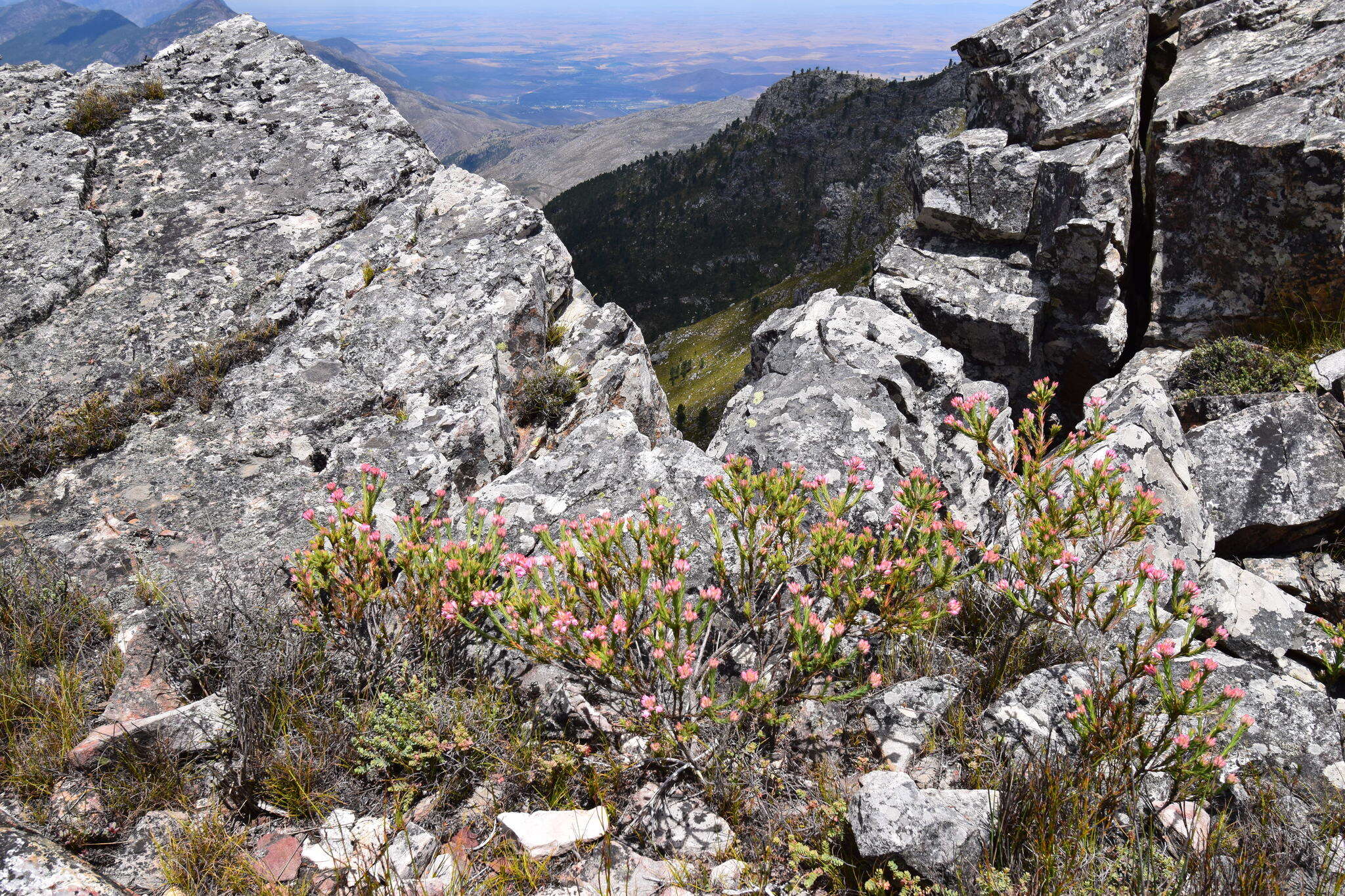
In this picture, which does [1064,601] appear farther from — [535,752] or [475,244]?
[475,244]

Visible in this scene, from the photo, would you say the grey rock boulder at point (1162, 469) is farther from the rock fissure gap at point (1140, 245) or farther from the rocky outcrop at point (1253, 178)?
the rock fissure gap at point (1140, 245)

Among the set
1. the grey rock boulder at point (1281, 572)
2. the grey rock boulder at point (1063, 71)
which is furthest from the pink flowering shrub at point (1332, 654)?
the grey rock boulder at point (1063, 71)

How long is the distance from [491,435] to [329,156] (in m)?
6.25

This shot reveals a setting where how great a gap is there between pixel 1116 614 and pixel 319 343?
334 inches

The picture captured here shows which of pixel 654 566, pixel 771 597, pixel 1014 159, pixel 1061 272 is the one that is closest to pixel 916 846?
pixel 771 597

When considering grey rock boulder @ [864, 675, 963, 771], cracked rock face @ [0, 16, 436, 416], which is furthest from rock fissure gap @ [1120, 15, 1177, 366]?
cracked rock face @ [0, 16, 436, 416]

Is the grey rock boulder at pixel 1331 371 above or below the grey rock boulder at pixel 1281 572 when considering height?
above

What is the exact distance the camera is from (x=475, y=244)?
9195 millimetres

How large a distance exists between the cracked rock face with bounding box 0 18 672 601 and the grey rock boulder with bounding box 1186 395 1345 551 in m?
5.62

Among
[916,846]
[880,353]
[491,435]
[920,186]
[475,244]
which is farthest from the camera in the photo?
[920,186]

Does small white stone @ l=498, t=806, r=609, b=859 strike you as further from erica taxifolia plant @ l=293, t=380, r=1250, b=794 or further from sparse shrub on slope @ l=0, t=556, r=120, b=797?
sparse shrub on slope @ l=0, t=556, r=120, b=797

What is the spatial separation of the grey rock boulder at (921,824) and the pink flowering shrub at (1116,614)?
3.01 feet

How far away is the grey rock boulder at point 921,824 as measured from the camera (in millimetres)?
3455

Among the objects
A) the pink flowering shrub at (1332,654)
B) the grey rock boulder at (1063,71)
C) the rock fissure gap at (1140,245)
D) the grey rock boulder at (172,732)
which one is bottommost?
the pink flowering shrub at (1332,654)
